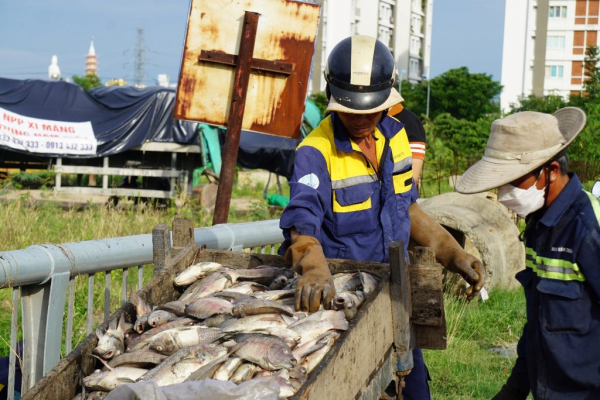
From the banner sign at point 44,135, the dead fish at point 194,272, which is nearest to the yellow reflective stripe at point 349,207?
the dead fish at point 194,272

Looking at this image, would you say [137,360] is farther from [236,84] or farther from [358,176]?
[236,84]

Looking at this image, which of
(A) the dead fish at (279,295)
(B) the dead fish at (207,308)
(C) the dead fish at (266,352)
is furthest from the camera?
(A) the dead fish at (279,295)

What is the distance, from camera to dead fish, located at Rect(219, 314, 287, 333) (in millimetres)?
3018

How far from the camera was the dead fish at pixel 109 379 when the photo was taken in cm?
266

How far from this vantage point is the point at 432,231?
4.30 m

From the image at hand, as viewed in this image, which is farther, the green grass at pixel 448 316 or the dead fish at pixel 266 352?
the green grass at pixel 448 316

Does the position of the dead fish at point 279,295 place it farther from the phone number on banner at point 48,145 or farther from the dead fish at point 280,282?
the phone number on banner at point 48,145

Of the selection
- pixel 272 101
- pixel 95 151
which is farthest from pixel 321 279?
pixel 95 151

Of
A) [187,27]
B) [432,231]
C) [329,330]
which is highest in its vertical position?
[187,27]

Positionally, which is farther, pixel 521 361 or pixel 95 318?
pixel 95 318

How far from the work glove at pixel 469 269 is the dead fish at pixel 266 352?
1427 millimetres

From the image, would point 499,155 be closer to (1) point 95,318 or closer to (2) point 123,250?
(2) point 123,250

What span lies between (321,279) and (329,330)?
0.29 m

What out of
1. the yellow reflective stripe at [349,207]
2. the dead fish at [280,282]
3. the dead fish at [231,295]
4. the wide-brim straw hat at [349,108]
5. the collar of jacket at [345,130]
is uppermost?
the wide-brim straw hat at [349,108]
